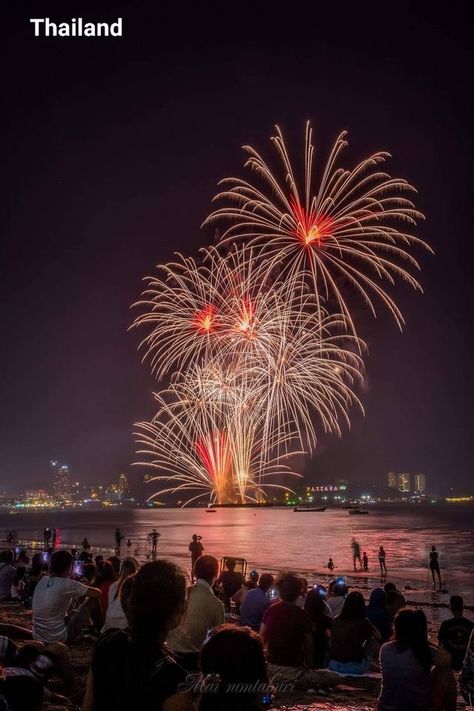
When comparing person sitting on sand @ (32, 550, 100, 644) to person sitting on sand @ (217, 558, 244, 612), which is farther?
person sitting on sand @ (217, 558, 244, 612)

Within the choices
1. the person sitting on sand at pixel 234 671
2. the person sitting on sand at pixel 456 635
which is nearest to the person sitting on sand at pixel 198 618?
the person sitting on sand at pixel 234 671

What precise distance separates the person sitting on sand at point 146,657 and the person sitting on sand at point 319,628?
21.9 feet

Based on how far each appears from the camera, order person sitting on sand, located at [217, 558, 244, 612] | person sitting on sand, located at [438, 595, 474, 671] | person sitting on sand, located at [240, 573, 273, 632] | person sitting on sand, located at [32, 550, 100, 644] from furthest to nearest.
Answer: person sitting on sand, located at [217, 558, 244, 612] < person sitting on sand, located at [240, 573, 273, 632] < person sitting on sand, located at [438, 595, 474, 671] < person sitting on sand, located at [32, 550, 100, 644]

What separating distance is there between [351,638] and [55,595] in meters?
4.19

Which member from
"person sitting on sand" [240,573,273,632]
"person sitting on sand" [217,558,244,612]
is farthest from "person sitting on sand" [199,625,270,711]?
"person sitting on sand" [217,558,244,612]

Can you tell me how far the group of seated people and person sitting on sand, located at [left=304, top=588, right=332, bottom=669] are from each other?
0.01 meters

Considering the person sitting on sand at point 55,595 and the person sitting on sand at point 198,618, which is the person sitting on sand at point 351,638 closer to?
the person sitting on sand at point 198,618

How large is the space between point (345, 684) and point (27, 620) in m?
8.21

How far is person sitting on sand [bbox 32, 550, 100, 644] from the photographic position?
8.77 meters

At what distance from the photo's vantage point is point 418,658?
645cm

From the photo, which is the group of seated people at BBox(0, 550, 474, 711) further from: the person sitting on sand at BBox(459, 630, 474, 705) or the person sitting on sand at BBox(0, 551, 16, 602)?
the person sitting on sand at BBox(0, 551, 16, 602)

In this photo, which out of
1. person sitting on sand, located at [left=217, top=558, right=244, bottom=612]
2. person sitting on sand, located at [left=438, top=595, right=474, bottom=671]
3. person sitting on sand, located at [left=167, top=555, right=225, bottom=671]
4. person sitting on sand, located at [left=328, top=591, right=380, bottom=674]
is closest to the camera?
person sitting on sand, located at [left=167, top=555, right=225, bottom=671]

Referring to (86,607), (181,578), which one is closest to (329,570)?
(86,607)

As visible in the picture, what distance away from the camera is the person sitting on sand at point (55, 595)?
8766mm
